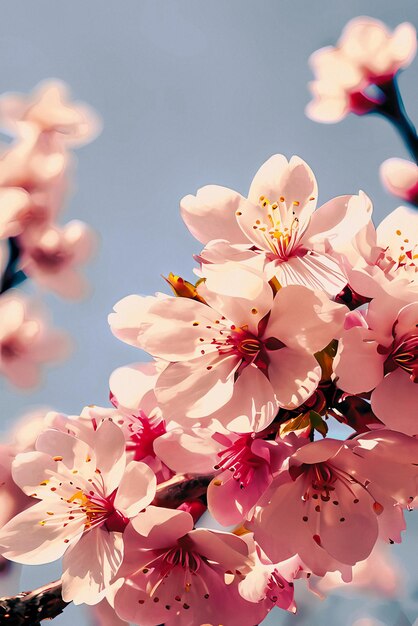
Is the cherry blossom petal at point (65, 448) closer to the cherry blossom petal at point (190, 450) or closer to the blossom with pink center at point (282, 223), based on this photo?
the cherry blossom petal at point (190, 450)

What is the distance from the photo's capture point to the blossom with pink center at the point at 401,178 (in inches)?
39.2

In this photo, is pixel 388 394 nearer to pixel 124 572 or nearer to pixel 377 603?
pixel 124 572

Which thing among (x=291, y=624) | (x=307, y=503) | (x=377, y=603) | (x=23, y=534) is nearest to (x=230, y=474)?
(x=307, y=503)

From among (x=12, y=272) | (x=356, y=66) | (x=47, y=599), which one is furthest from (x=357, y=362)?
(x=356, y=66)

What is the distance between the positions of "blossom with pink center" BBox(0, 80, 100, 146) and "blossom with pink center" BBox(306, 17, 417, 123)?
365mm

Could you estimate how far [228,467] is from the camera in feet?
1.69

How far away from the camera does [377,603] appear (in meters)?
1.00

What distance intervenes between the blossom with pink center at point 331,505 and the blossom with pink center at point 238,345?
56 millimetres

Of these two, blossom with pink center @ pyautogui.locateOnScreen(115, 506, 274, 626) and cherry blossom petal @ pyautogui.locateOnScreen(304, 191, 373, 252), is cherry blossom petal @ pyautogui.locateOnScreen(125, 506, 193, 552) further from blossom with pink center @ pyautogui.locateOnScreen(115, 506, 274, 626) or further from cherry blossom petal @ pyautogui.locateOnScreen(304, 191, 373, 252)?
cherry blossom petal @ pyautogui.locateOnScreen(304, 191, 373, 252)

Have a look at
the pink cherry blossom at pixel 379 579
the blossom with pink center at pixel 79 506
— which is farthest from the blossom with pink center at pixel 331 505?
the pink cherry blossom at pixel 379 579

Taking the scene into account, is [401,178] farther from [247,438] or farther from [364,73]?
[247,438]

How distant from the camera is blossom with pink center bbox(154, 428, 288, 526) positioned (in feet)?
1.67

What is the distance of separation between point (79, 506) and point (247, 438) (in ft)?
0.53

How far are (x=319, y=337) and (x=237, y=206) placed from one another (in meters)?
0.19
